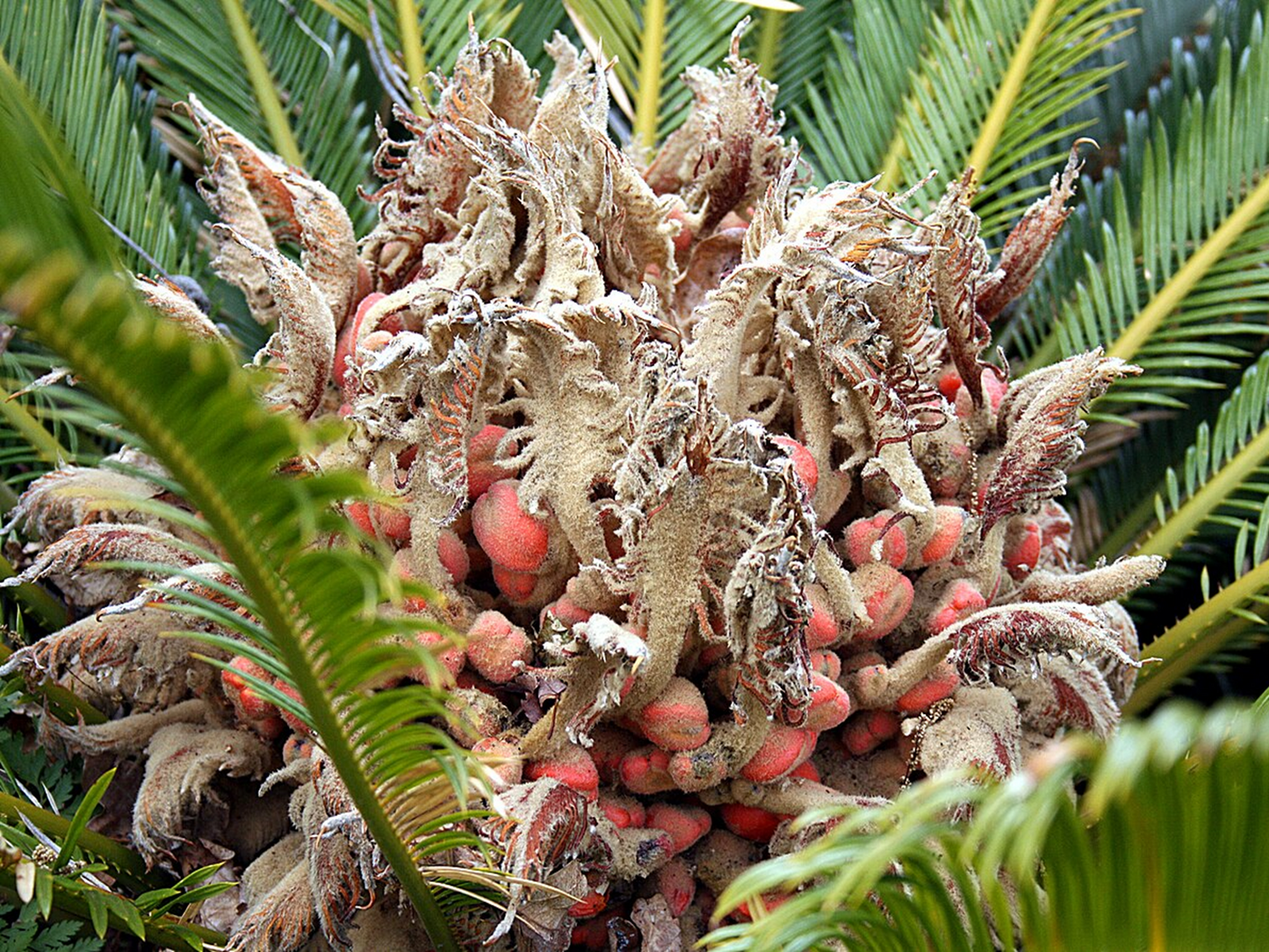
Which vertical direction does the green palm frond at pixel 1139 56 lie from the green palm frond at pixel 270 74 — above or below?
below

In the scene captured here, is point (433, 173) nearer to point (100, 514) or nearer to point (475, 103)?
point (475, 103)

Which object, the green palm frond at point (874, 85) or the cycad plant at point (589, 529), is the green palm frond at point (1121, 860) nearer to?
the cycad plant at point (589, 529)

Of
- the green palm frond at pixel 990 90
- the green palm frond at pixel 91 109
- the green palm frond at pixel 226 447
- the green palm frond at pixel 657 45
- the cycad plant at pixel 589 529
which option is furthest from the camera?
the green palm frond at pixel 657 45

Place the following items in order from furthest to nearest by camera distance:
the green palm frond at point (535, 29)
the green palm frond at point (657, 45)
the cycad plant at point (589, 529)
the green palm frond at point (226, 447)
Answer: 1. the green palm frond at point (535, 29)
2. the green palm frond at point (657, 45)
3. the cycad plant at point (589, 529)
4. the green palm frond at point (226, 447)

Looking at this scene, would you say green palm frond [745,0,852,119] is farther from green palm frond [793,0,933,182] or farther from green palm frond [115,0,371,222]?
green palm frond [115,0,371,222]

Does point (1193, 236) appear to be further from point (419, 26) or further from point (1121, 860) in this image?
point (1121, 860)

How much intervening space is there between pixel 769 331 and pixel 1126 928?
705 mm

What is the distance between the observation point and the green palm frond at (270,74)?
168cm

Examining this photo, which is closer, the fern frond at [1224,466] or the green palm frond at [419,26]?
the fern frond at [1224,466]

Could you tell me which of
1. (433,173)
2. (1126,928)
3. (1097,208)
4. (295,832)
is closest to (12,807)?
(295,832)

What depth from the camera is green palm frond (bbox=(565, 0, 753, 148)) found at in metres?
1.71

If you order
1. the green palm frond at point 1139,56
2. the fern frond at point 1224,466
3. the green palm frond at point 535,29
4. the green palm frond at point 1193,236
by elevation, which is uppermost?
the green palm frond at point 535,29

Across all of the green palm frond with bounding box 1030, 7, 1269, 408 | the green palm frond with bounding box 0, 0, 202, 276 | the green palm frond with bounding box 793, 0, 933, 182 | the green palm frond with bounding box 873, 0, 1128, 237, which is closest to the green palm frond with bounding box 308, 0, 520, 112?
the green palm frond with bounding box 0, 0, 202, 276

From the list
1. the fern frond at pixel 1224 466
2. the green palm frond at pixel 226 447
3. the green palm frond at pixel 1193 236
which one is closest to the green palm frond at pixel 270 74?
the green palm frond at pixel 226 447
